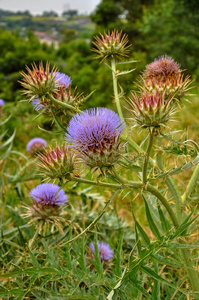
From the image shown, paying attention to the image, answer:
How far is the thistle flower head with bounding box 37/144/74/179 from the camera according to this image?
94 centimetres

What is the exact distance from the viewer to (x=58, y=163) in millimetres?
935

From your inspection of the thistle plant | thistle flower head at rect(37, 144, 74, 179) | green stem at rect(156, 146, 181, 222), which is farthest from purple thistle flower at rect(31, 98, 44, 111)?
green stem at rect(156, 146, 181, 222)

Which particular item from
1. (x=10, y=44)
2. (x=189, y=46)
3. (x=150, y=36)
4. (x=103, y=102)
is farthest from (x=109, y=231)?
(x=10, y=44)

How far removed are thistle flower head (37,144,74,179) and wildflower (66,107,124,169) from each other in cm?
6

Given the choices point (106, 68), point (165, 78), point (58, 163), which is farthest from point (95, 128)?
point (106, 68)

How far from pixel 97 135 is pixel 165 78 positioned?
0.40 meters

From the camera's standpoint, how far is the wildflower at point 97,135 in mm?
876

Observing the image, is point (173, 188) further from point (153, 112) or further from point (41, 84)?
point (41, 84)

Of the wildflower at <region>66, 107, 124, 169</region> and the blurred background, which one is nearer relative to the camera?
the wildflower at <region>66, 107, 124, 169</region>

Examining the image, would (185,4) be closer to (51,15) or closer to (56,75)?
(56,75)

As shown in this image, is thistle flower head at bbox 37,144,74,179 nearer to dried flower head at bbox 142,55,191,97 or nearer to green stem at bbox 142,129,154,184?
green stem at bbox 142,129,154,184

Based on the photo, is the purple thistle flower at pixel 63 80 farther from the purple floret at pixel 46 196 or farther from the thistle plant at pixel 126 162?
the purple floret at pixel 46 196

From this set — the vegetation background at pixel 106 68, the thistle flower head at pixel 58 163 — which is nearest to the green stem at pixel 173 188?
the vegetation background at pixel 106 68

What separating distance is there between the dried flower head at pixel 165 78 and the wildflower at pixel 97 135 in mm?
258
